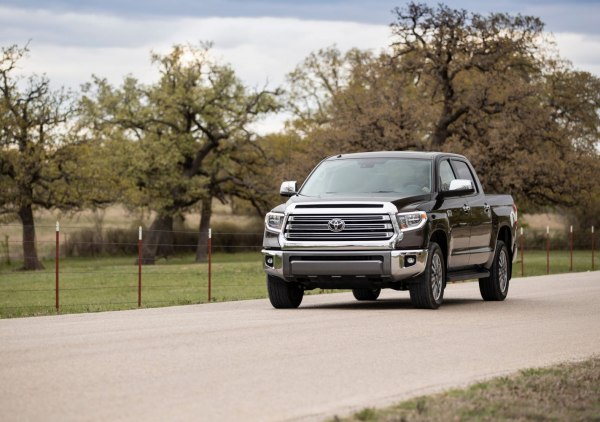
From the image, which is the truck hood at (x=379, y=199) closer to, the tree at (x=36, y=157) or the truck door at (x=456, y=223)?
the truck door at (x=456, y=223)

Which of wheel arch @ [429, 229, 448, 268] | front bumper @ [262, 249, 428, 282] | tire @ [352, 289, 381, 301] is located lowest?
tire @ [352, 289, 381, 301]

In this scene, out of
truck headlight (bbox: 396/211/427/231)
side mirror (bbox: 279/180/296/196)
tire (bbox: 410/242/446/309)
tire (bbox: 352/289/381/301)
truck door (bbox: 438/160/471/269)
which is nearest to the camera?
truck headlight (bbox: 396/211/427/231)

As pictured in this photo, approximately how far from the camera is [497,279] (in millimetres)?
20328

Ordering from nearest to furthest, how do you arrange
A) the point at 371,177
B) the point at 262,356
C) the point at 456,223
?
the point at 262,356
the point at 371,177
the point at 456,223

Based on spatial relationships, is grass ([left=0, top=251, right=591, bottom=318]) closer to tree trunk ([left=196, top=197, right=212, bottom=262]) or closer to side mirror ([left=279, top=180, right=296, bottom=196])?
side mirror ([left=279, top=180, right=296, bottom=196])

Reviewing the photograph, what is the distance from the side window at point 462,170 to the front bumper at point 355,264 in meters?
3.07

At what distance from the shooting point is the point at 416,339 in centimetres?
1344

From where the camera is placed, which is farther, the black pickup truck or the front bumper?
the black pickup truck

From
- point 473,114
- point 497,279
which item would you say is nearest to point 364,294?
point 497,279

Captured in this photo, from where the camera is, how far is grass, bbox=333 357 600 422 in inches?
328

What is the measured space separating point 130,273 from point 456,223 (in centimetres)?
2142

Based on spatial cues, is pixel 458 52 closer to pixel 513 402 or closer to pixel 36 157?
pixel 36 157

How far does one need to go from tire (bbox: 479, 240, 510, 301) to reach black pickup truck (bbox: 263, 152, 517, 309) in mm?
577

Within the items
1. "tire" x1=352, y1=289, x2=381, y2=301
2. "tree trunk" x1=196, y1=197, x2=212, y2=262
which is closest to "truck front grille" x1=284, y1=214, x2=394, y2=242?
"tire" x1=352, y1=289, x2=381, y2=301
